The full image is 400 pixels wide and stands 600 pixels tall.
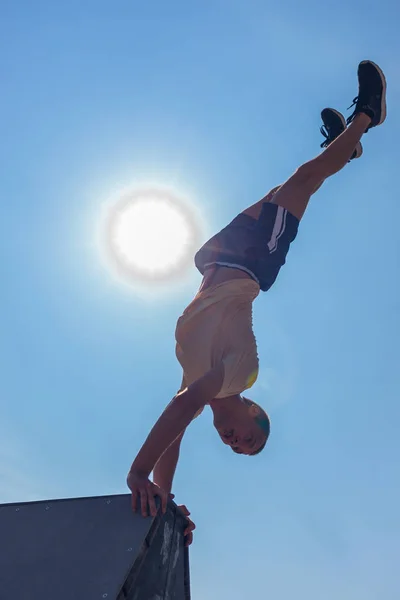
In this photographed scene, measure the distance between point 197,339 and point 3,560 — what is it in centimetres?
211

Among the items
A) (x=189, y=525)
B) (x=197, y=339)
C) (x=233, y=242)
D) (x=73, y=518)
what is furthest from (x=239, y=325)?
(x=73, y=518)

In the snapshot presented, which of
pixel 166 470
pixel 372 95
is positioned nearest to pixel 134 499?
pixel 166 470

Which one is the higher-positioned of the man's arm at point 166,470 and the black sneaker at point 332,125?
the black sneaker at point 332,125

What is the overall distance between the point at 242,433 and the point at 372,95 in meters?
2.71

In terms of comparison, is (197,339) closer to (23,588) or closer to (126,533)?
(126,533)

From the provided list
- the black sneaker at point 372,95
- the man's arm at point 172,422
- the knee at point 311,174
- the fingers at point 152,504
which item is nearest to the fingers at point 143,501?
the fingers at point 152,504

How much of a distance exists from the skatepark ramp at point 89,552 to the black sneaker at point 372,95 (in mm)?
3265

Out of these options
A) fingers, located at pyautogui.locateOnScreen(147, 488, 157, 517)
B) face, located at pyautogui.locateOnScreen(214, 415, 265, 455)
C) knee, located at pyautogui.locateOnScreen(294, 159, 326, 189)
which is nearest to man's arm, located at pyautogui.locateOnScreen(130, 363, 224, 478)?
fingers, located at pyautogui.locateOnScreen(147, 488, 157, 517)

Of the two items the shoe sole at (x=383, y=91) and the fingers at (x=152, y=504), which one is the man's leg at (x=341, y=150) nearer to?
the shoe sole at (x=383, y=91)

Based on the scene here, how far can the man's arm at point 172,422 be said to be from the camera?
268 cm

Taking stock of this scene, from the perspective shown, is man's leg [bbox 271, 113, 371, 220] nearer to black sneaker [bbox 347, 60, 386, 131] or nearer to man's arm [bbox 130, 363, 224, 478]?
black sneaker [bbox 347, 60, 386, 131]

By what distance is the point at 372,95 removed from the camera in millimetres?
4156

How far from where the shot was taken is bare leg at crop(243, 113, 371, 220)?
4121mm

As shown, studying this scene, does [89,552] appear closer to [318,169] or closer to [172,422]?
[172,422]
